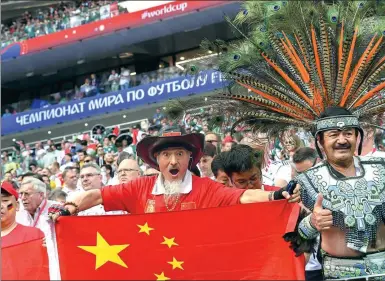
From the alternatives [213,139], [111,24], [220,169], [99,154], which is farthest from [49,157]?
→ [220,169]

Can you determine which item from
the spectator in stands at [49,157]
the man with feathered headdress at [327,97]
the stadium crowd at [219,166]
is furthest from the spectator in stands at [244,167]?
the spectator in stands at [49,157]

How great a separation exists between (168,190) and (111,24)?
21908mm

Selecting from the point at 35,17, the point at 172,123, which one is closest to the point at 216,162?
the point at 172,123

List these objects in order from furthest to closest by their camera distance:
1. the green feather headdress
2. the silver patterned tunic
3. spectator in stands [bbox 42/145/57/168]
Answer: spectator in stands [bbox 42/145/57/168] → the green feather headdress → the silver patterned tunic

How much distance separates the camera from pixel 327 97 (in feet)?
16.9

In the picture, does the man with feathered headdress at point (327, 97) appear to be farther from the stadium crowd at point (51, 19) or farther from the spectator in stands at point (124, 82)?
the stadium crowd at point (51, 19)

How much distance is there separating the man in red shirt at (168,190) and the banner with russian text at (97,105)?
50.8ft

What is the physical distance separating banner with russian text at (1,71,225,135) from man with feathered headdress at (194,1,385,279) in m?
15.8

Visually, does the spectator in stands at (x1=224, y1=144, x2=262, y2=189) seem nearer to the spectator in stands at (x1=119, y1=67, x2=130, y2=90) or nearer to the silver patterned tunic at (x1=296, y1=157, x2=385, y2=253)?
the silver patterned tunic at (x1=296, y1=157, x2=385, y2=253)

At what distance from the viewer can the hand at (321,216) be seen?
4602 millimetres

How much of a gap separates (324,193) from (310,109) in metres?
0.65

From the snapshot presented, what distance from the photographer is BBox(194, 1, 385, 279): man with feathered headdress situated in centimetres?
475

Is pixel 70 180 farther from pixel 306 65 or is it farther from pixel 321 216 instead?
pixel 321 216

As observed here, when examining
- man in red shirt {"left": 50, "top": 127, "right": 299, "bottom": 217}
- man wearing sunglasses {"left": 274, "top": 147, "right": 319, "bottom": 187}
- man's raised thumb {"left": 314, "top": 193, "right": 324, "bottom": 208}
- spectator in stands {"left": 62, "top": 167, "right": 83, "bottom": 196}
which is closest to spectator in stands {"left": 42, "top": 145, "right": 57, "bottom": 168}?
spectator in stands {"left": 62, "top": 167, "right": 83, "bottom": 196}
